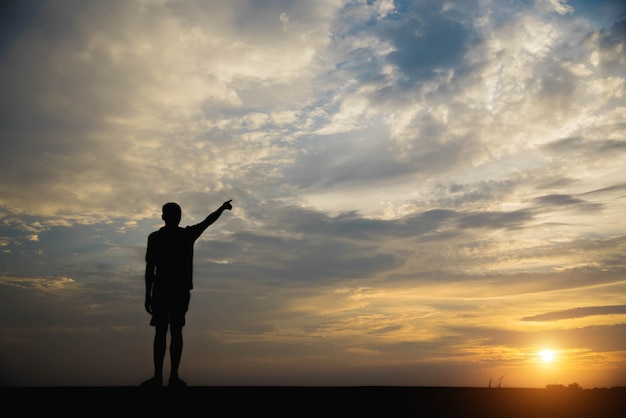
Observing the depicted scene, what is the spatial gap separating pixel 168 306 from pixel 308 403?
104 inches

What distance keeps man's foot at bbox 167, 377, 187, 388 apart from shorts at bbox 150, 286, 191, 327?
0.82 metres

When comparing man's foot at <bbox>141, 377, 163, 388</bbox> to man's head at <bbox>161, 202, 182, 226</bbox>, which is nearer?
man's foot at <bbox>141, 377, 163, 388</bbox>

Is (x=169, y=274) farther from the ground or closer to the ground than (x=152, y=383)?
farther from the ground

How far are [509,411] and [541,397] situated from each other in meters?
2.24

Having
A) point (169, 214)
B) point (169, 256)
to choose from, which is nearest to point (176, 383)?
point (169, 256)

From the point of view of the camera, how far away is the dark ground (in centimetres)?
639

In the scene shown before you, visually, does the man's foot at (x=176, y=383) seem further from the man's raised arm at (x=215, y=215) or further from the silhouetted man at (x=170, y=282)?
the man's raised arm at (x=215, y=215)

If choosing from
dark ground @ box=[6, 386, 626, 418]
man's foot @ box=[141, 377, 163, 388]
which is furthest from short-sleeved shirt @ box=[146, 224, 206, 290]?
dark ground @ box=[6, 386, 626, 418]

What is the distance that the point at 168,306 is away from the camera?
8.27m

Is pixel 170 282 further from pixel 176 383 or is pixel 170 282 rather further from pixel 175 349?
pixel 176 383

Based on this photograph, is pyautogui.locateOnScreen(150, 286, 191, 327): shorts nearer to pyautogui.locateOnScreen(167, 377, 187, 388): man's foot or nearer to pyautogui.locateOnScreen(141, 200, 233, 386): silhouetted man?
pyautogui.locateOnScreen(141, 200, 233, 386): silhouetted man

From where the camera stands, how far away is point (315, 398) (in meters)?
7.98

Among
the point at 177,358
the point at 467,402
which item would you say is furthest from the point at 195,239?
the point at 467,402

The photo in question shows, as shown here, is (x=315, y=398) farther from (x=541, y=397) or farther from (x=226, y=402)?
(x=541, y=397)
